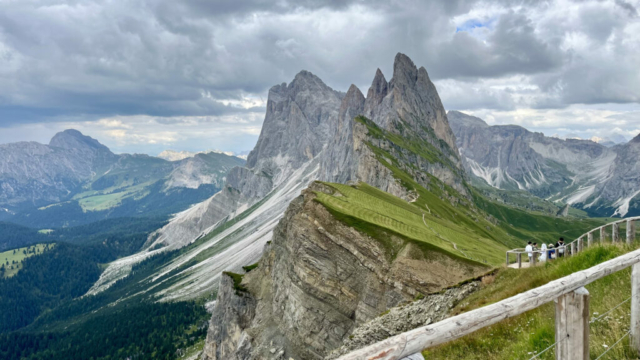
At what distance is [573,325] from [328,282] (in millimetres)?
49945

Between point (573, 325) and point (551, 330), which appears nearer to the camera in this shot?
point (573, 325)

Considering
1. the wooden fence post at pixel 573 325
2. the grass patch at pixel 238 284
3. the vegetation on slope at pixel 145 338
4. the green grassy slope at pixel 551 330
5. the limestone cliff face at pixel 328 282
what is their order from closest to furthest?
1. the wooden fence post at pixel 573 325
2. the green grassy slope at pixel 551 330
3. the limestone cliff face at pixel 328 282
4. the grass patch at pixel 238 284
5. the vegetation on slope at pixel 145 338

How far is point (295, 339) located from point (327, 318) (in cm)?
594

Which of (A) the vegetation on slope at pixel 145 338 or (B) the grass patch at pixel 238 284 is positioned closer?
(B) the grass patch at pixel 238 284

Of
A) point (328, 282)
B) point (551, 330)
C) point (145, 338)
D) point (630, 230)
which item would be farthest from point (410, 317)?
point (145, 338)

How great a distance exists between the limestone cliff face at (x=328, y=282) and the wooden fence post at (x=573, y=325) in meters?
44.6

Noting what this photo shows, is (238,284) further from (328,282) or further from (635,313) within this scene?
(635,313)

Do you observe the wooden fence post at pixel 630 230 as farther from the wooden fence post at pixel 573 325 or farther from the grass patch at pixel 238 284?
the grass patch at pixel 238 284

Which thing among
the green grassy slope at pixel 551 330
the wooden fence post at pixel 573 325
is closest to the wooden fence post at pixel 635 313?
the green grassy slope at pixel 551 330

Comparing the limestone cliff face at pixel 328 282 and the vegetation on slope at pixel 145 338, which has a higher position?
the limestone cliff face at pixel 328 282

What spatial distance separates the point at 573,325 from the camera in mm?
7008

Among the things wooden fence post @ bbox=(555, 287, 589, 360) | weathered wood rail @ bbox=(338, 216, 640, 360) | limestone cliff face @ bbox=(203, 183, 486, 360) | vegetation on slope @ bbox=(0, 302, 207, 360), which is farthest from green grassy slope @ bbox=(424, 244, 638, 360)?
vegetation on slope @ bbox=(0, 302, 207, 360)

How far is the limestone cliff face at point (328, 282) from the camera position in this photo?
51.6m

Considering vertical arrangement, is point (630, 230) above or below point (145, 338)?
above
